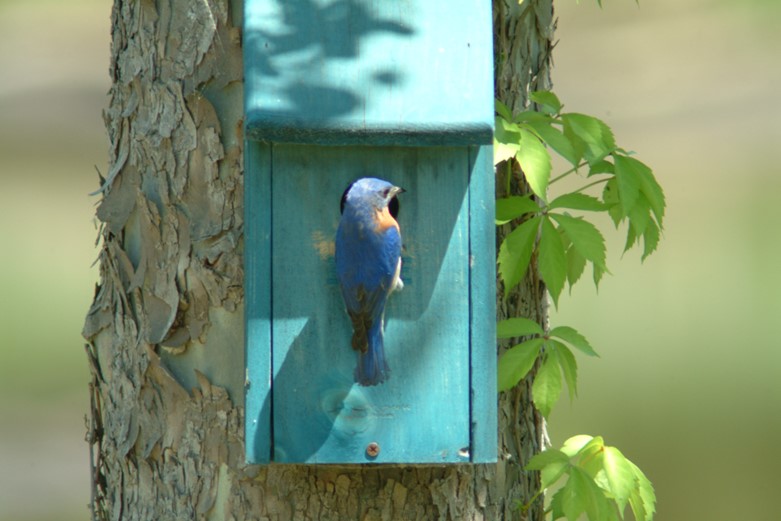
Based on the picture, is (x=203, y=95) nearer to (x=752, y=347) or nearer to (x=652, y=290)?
(x=652, y=290)

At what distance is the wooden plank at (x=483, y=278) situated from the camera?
2545 millimetres

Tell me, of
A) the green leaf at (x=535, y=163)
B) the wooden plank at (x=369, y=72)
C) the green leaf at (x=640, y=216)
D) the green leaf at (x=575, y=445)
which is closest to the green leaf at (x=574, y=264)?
the green leaf at (x=640, y=216)

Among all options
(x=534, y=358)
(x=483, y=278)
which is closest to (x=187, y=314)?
(x=483, y=278)

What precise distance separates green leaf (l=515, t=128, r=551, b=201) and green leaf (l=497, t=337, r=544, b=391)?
0.39 m

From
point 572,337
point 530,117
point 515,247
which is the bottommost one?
point 572,337

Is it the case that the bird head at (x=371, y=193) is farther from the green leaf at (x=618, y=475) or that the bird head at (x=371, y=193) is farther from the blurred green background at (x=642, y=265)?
the blurred green background at (x=642, y=265)

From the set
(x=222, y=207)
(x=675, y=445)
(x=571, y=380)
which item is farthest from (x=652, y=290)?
(x=222, y=207)

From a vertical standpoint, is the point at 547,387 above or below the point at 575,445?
above

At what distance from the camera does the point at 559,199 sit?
9.20ft

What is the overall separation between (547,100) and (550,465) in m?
0.97

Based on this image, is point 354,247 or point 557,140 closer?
point 354,247

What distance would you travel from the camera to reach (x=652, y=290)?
5418mm

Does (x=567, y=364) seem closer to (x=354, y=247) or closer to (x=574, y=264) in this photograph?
(x=574, y=264)

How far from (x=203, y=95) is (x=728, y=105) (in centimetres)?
Answer: 341
